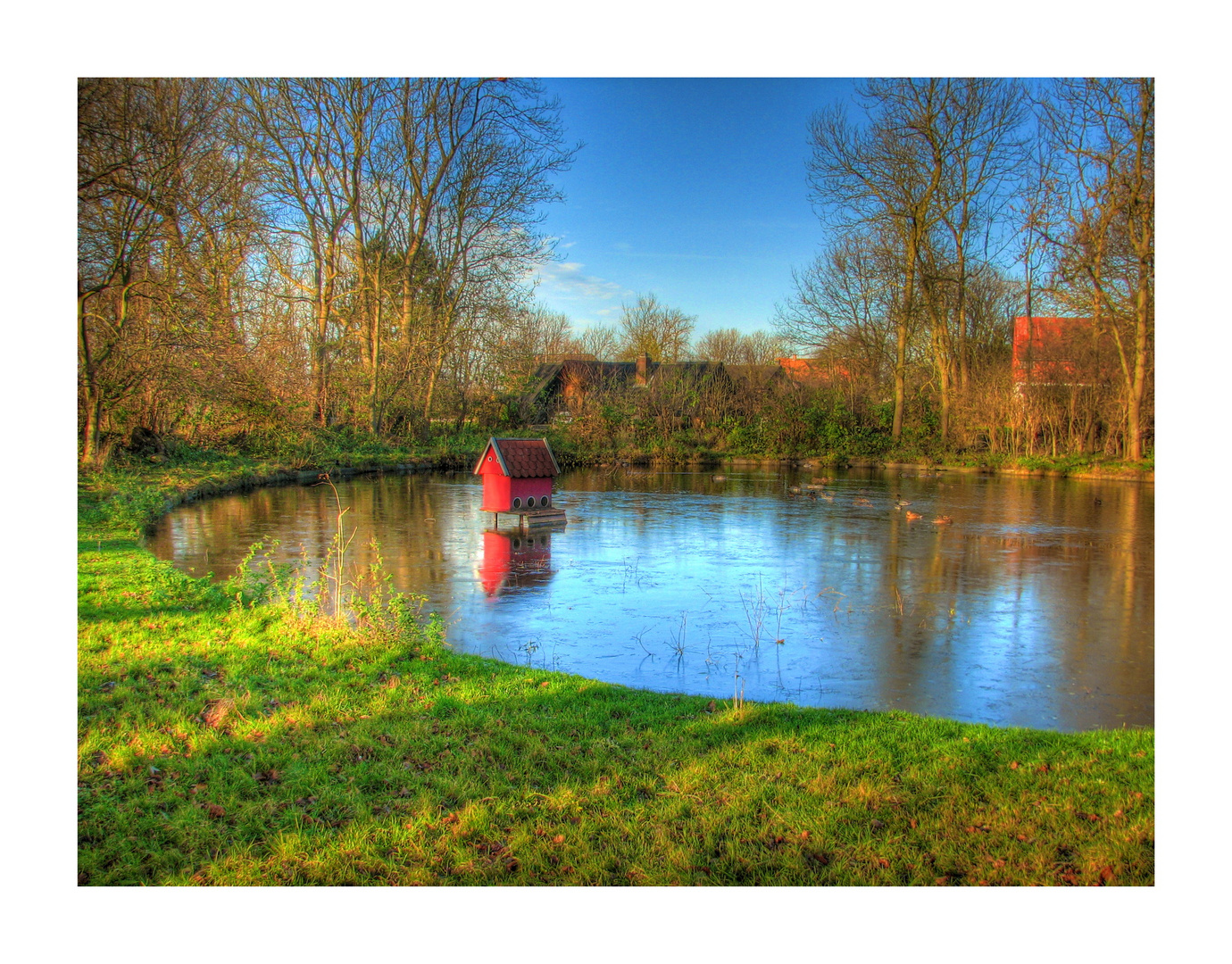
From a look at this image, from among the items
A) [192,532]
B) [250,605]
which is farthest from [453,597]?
[192,532]

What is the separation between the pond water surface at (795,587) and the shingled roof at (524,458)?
0.98m

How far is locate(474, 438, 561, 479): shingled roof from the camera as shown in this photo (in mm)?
11531

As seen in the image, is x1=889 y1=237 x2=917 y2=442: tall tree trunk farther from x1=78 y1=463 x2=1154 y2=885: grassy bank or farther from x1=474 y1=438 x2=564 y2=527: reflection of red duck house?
x1=78 y1=463 x2=1154 y2=885: grassy bank

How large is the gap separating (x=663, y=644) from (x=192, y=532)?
793 cm

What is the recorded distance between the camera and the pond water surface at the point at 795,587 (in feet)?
17.0

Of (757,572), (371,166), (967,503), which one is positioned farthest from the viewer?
(371,166)

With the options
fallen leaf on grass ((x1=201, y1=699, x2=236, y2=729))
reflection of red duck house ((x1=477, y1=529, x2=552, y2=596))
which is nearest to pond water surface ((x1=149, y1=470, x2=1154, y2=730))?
reflection of red duck house ((x1=477, y1=529, x2=552, y2=596))

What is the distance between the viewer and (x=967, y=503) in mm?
15805

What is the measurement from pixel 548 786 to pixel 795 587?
534 cm

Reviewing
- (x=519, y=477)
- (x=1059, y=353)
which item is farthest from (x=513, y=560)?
(x=1059, y=353)

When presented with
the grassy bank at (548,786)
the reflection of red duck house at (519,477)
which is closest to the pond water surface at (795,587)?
the reflection of red duck house at (519,477)

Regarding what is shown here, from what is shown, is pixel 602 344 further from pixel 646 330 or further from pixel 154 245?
pixel 154 245

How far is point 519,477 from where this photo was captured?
11.8 meters

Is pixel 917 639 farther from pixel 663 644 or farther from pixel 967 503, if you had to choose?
pixel 967 503
